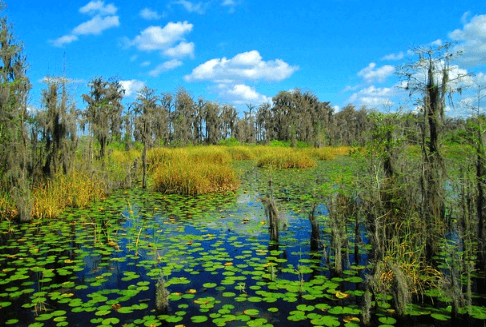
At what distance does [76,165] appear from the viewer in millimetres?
10031

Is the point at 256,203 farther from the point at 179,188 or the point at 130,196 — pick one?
the point at 130,196

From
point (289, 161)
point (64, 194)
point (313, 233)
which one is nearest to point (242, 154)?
point (289, 161)

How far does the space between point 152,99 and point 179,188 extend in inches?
712

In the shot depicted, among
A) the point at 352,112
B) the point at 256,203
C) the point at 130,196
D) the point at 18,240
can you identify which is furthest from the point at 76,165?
the point at 352,112

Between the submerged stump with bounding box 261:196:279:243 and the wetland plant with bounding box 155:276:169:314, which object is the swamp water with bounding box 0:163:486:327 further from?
the submerged stump with bounding box 261:196:279:243

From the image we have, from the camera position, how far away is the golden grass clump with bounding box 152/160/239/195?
1109cm

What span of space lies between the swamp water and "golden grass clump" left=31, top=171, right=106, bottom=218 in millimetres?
449

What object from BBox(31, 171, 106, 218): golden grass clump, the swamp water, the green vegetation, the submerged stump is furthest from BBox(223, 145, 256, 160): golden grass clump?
the submerged stump

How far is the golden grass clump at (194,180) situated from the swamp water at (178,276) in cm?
314

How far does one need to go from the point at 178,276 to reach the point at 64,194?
5.67 meters

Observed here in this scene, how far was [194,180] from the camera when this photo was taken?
36.1 feet

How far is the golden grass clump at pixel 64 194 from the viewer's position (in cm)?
786

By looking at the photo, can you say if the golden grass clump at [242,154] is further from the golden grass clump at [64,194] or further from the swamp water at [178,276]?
the swamp water at [178,276]

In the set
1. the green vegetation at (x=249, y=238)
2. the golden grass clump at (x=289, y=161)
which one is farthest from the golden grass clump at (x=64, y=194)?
the golden grass clump at (x=289, y=161)
